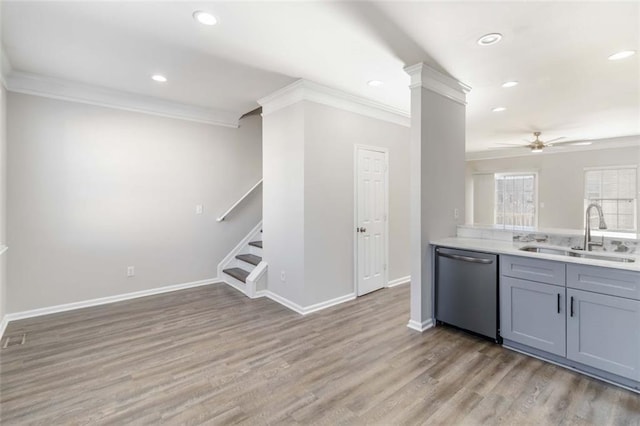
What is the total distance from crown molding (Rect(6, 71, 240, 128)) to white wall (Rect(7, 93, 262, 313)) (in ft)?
0.30

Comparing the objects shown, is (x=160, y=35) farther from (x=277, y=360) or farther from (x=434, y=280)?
(x=434, y=280)

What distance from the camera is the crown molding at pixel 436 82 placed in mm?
3076

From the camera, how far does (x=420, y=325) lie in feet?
10.3

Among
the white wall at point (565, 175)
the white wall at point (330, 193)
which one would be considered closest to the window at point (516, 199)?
the white wall at point (565, 175)

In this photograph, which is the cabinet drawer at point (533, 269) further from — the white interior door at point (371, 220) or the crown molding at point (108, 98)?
the crown molding at point (108, 98)

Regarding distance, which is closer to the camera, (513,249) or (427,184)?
(513,249)

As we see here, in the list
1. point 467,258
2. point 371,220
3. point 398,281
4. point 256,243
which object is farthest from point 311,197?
point 398,281

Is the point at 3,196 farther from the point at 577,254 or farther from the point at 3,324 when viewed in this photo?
the point at 577,254

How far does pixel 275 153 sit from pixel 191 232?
1.89 metres

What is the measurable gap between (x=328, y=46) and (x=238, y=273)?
3.45 metres

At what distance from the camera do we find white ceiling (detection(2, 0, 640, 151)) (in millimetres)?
2174

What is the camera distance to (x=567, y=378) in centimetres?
230

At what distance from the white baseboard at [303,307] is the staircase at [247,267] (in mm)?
152

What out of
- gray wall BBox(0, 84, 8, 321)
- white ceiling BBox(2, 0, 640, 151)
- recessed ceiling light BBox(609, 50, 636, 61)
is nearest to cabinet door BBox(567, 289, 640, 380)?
white ceiling BBox(2, 0, 640, 151)
